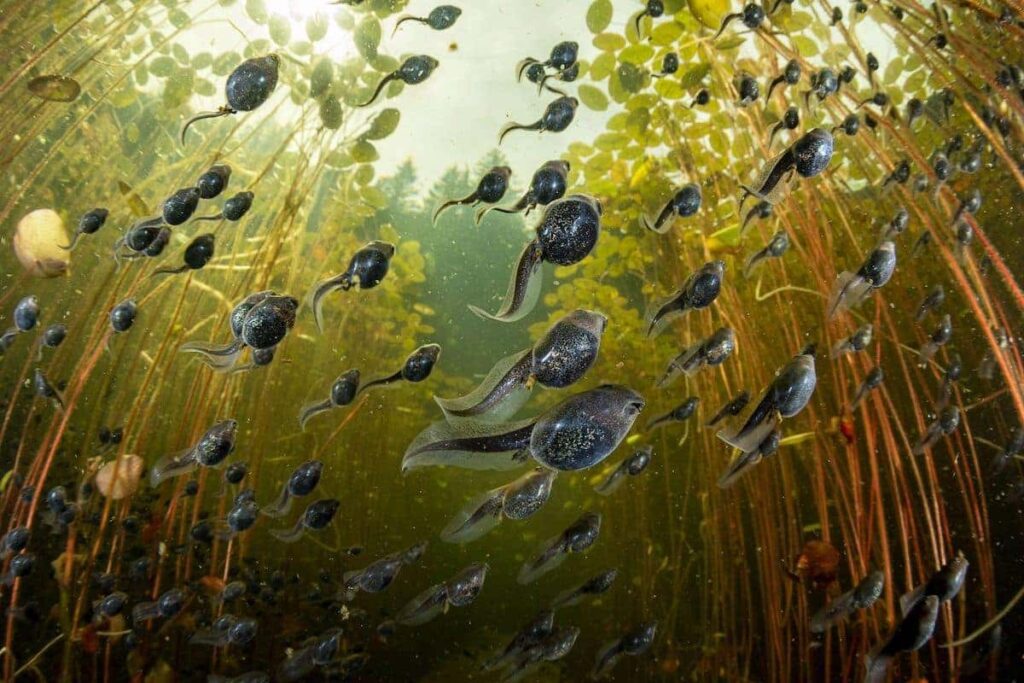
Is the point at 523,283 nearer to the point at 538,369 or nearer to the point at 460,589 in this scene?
the point at 538,369

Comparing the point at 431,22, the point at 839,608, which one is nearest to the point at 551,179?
the point at 431,22

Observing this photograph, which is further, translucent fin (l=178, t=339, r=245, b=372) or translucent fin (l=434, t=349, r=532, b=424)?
translucent fin (l=178, t=339, r=245, b=372)

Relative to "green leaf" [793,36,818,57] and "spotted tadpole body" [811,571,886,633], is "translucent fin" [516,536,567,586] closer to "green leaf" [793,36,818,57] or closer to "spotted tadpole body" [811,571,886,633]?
"spotted tadpole body" [811,571,886,633]

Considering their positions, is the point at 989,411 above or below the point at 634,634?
below

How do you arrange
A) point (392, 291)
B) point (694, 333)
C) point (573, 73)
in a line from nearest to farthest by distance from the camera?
point (573, 73), point (694, 333), point (392, 291)

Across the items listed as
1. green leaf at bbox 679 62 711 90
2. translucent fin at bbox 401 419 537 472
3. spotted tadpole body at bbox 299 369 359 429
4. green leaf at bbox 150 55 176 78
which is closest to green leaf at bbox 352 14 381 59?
green leaf at bbox 150 55 176 78

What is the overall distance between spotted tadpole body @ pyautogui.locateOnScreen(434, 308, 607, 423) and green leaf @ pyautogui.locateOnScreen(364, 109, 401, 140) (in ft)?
6.62

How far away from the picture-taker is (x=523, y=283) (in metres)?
1.29

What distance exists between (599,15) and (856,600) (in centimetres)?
273

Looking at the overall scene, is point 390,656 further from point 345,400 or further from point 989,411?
point 989,411

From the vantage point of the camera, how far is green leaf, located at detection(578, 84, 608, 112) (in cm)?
274

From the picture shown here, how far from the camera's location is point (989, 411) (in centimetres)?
298

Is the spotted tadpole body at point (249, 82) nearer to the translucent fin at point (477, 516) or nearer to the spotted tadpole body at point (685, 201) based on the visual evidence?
the spotted tadpole body at point (685, 201)

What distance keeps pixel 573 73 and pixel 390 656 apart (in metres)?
5.02
